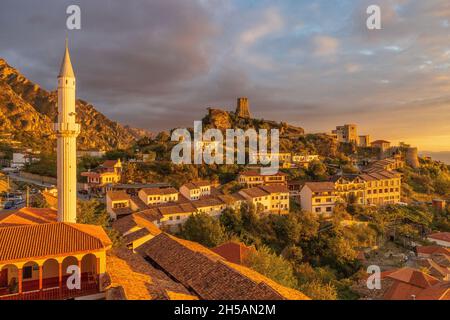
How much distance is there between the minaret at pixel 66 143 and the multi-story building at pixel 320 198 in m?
34.3

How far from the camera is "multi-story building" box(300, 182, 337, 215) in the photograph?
45406 millimetres

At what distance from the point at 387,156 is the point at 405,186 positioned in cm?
2730

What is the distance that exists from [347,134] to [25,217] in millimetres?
98526

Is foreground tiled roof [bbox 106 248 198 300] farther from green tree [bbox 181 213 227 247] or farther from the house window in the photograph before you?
green tree [bbox 181 213 227 247]

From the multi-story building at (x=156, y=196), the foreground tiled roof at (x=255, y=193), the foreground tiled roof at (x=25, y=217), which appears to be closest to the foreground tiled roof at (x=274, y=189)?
the foreground tiled roof at (x=255, y=193)

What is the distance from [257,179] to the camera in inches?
2058

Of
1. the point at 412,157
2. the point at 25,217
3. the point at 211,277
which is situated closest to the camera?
the point at 211,277

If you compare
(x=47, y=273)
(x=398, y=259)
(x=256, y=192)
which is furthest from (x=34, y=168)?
Result: (x=398, y=259)

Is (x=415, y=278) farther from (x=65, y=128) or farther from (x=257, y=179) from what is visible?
(x=257, y=179)

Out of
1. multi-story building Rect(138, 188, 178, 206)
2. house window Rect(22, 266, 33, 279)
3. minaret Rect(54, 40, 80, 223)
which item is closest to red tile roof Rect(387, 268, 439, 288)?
minaret Rect(54, 40, 80, 223)

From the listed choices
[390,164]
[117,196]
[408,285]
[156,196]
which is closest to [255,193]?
[156,196]

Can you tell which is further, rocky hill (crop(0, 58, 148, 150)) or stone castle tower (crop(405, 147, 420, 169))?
rocky hill (crop(0, 58, 148, 150))

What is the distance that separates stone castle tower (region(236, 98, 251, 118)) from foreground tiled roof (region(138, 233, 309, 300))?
81.9 meters

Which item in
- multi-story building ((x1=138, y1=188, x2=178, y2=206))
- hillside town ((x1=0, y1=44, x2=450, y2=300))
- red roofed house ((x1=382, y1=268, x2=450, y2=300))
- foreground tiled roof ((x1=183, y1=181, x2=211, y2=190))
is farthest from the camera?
foreground tiled roof ((x1=183, y1=181, x2=211, y2=190))
